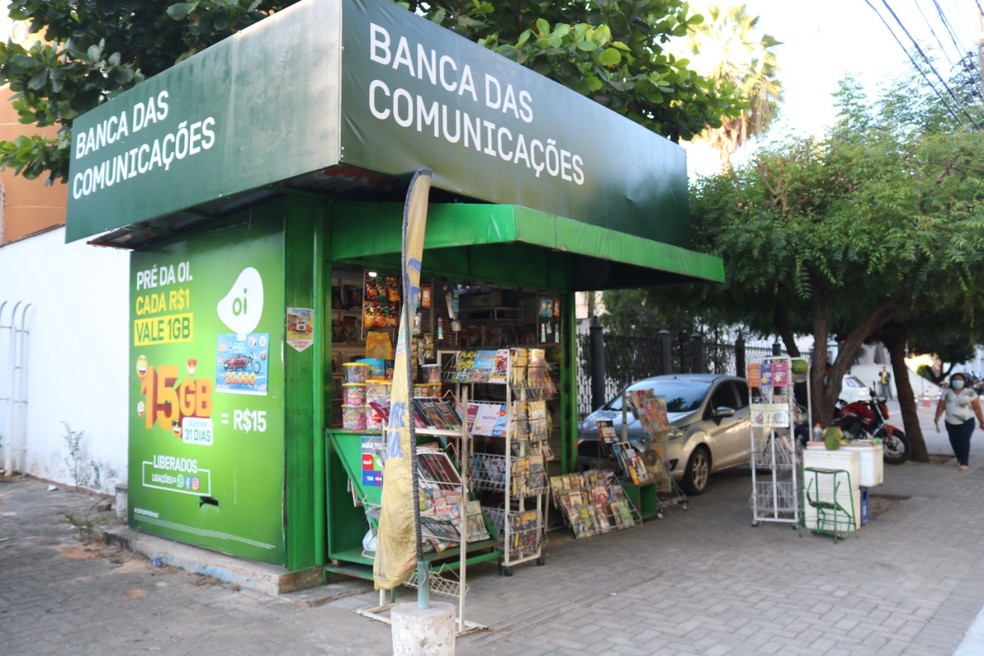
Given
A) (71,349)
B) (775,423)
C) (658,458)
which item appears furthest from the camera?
(71,349)

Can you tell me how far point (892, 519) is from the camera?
347 inches

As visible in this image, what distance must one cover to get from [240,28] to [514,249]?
3.98 m

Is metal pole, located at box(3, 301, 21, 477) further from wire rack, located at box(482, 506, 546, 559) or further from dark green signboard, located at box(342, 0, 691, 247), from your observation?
dark green signboard, located at box(342, 0, 691, 247)

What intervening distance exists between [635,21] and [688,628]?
7457 mm

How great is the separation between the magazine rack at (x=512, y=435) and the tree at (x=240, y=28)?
3.61 metres

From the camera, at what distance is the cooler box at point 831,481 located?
314 inches

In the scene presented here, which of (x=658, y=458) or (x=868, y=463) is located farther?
(x=658, y=458)

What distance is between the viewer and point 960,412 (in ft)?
41.2

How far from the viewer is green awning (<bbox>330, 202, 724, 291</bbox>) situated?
5.33 metres

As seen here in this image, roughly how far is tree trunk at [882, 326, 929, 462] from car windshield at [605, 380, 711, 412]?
4.42 meters

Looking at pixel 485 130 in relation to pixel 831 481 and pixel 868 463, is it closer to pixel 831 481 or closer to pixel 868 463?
pixel 831 481

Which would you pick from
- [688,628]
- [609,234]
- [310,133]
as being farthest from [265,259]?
[688,628]

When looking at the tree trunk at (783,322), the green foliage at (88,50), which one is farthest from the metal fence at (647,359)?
the green foliage at (88,50)

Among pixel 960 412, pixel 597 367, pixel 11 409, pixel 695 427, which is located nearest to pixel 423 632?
pixel 695 427
